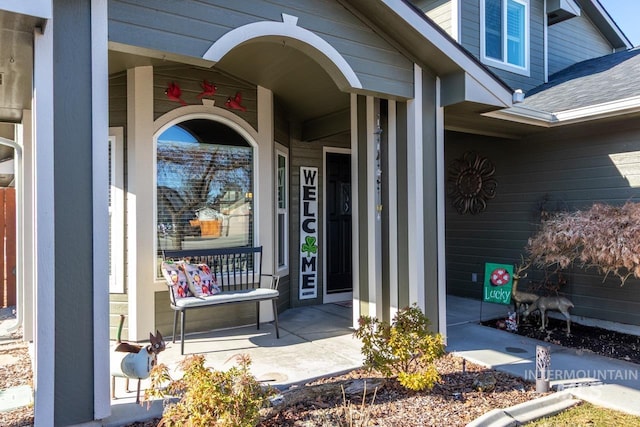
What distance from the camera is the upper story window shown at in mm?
6828

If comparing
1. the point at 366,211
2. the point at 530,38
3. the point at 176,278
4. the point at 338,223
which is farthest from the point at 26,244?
the point at 530,38

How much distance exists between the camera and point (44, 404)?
248cm

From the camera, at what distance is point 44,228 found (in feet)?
8.18

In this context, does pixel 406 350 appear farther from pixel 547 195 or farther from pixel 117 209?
pixel 547 195

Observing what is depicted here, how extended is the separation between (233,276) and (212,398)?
277cm

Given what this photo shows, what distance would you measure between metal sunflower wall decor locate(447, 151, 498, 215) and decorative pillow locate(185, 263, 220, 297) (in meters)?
4.15

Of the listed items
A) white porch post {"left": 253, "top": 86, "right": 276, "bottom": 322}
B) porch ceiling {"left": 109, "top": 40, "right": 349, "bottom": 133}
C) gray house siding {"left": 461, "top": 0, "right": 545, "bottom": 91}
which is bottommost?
white porch post {"left": 253, "top": 86, "right": 276, "bottom": 322}

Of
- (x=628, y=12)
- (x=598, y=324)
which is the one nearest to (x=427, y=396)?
(x=598, y=324)

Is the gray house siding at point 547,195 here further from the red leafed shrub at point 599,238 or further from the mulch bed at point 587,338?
the red leafed shrub at point 599,238

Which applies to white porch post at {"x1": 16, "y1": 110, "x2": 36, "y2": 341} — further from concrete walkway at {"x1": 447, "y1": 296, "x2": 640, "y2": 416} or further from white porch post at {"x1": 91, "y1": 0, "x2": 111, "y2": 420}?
concrete walkway at {"x1": 447, "y1": 296, "x2": 640, "y2": 416}

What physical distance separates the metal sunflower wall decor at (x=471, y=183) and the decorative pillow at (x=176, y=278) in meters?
4.46

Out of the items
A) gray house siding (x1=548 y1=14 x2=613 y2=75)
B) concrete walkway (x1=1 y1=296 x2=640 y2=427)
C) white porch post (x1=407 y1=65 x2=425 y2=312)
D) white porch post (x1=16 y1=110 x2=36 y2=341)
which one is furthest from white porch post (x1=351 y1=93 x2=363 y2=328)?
gray house siding (x1=548 y1=14 x2=613 y2=75)

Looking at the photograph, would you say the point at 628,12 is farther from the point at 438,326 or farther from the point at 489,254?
the point at 438,326

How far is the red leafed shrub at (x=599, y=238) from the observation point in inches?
162
